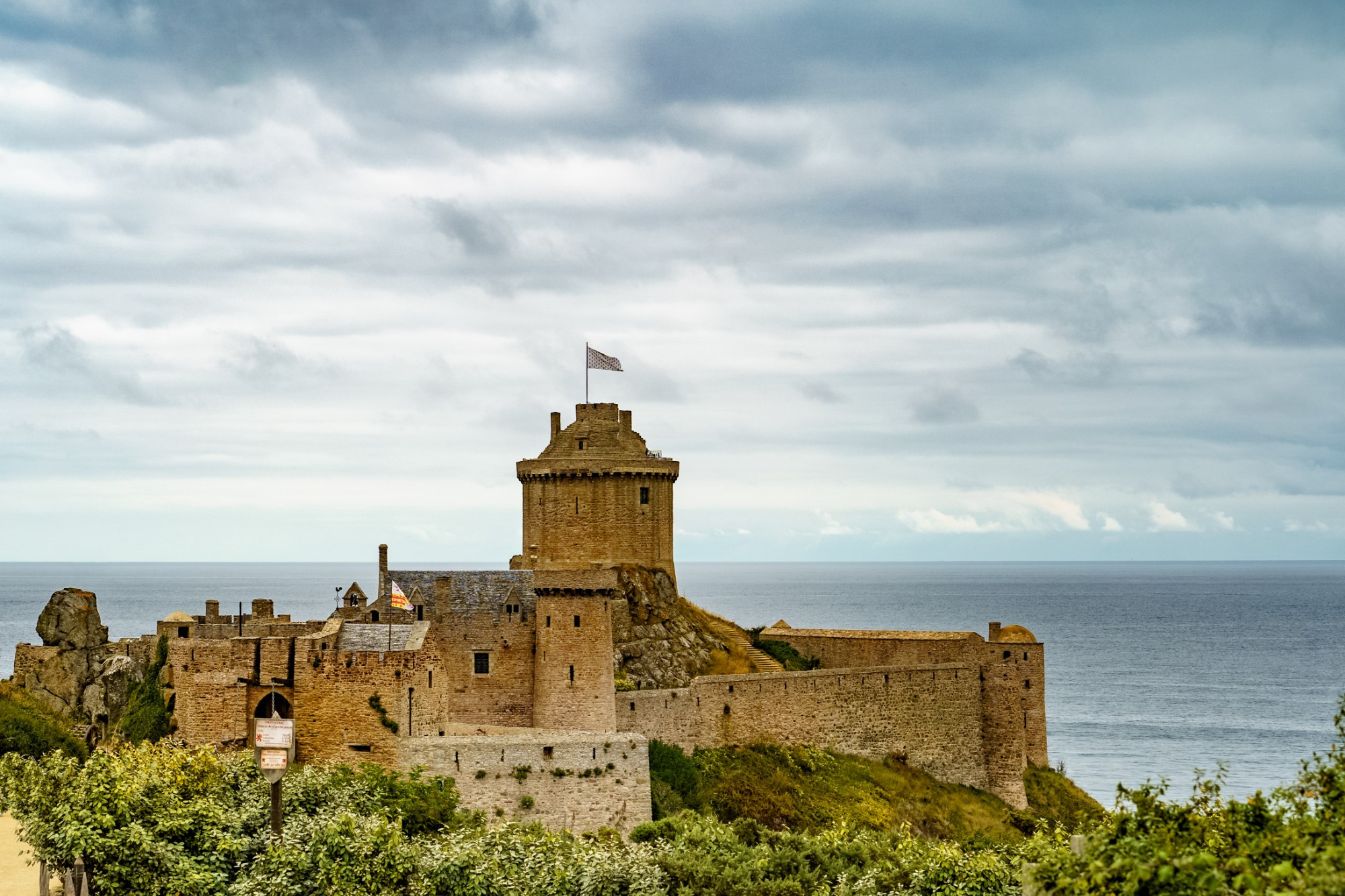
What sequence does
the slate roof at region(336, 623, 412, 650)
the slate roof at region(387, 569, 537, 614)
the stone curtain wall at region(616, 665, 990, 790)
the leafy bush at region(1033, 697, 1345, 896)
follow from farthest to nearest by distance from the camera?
1. the stone curtain wall at region(616, 665, 990, 790)
2. the slate roof at region(387, 569, 537, 614)
3. the slate roof at region(336, 623, 412, 650)
4. the leafy bush at region(1033, 697, 1345, 896)

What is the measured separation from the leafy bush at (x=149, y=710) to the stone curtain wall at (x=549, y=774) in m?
9.66

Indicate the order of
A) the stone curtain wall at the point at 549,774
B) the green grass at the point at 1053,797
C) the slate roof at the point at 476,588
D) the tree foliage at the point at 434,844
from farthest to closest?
1. the green grass at the point at 1053,797
2. the slate roof at the point at 476,588
3. the stone curtain wall at the point at 549,774
4. the tree foliage at the point at 434,844

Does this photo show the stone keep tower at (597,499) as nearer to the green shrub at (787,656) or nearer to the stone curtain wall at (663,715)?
the green shrub at (787,656)

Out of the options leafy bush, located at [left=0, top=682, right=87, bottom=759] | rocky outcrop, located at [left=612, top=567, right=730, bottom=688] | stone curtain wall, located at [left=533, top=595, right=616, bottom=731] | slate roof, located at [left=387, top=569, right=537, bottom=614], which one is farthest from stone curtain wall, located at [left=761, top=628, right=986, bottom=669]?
leafy bush, located at [left=0, top=682, right=87, bottom=759]

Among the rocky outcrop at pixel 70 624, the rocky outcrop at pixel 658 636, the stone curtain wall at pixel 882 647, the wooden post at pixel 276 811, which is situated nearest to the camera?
the wooden post at pixel 276 811

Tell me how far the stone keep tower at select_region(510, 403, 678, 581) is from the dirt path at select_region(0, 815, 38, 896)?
26.3 meters

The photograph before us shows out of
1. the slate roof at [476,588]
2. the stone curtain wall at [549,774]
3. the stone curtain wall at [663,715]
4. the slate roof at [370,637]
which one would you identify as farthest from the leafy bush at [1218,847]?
the slate roof at [476,588]

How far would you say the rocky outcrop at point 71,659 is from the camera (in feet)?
190

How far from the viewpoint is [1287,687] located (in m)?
124

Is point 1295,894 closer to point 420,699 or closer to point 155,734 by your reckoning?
point 420,699

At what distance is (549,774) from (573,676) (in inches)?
314

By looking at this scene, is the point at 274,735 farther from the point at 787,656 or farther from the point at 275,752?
the point at 787,656

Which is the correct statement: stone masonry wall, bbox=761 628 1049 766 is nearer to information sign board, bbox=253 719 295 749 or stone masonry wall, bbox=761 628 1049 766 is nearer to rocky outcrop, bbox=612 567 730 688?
rocky outcrop, bbox=612 567 730 688

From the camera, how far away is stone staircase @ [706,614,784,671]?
63.0 meters
